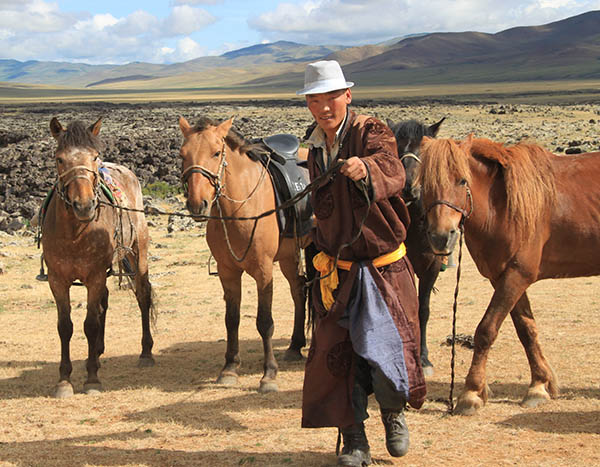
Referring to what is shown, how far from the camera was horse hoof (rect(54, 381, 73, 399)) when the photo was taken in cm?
638

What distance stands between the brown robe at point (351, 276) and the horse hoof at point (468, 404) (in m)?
1.29

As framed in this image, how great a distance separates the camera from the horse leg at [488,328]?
5285 millimetres

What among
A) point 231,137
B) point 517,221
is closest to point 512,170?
point 517,221

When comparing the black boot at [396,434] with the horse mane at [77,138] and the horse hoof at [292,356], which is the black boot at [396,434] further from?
the horse mane at [77,138]

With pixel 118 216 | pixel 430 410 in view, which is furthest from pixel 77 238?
pixel 430 410

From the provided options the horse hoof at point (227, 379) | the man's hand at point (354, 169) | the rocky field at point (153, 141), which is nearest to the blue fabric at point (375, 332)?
the man's hand at point (354, 169)

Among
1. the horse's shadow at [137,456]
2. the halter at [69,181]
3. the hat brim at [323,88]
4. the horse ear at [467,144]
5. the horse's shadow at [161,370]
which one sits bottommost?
the horse's shadow at [161,370]

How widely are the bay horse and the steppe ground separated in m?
0.46

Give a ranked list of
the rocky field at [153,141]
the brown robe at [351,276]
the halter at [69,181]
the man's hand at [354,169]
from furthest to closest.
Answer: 1. the rocky field at [153,141]
2. the halter at [69,181]
3. the brown robe at [351,276]
4. the man's hand at [354,169]

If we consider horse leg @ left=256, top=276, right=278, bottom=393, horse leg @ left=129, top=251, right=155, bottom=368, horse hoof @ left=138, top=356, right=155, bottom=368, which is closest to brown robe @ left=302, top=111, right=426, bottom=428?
horse leg @ left=256, top=276, right=278, bottom=393

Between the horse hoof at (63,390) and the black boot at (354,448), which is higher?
the black boot at (354,448)

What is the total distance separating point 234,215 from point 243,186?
0.27 m

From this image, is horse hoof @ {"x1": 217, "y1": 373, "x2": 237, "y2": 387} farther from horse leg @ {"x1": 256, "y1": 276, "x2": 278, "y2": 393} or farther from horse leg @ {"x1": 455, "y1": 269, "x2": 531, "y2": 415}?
horse leg @ {"x1": 455, "y1": 269, "x2": 531, "y2": 415}

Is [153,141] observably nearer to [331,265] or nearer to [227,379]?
[227,379]
